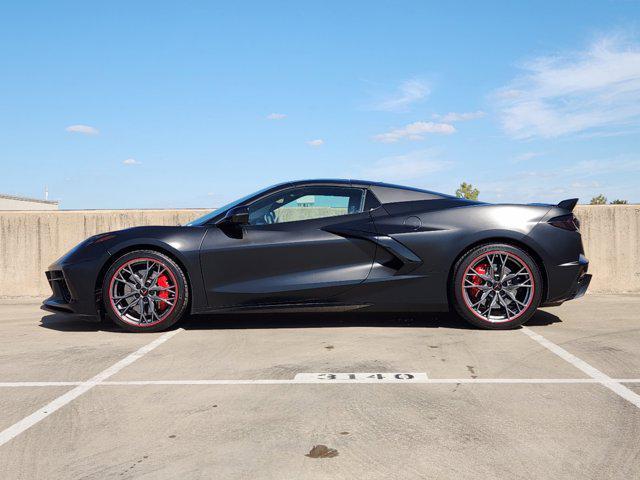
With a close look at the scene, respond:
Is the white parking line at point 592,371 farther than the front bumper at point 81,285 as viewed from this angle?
No

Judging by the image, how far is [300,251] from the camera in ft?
17.8

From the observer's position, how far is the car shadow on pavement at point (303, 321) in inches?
228

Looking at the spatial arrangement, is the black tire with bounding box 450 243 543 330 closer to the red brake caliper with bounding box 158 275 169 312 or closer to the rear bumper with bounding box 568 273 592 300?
the rear bumper with bounding box 568 273 592 300

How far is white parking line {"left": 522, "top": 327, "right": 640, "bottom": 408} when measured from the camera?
337 cm

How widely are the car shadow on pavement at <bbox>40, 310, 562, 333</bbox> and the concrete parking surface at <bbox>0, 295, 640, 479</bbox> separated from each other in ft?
0.64

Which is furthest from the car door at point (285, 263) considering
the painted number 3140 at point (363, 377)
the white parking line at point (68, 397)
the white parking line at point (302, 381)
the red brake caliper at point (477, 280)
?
the white parking line at point (302, 381)

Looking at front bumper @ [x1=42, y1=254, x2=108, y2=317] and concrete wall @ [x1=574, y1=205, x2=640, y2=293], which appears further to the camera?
concrete wall @ [x1=574, y1=205, x2=640, y2=293]

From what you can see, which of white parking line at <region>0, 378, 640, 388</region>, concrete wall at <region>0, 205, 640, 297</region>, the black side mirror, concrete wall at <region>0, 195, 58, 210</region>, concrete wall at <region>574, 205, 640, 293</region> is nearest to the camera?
white parking line at <region>0, 378, 640, 388</region>

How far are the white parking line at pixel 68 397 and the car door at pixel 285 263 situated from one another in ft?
2.71

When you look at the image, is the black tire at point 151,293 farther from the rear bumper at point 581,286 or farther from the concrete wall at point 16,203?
the concrete wall at point 16,203

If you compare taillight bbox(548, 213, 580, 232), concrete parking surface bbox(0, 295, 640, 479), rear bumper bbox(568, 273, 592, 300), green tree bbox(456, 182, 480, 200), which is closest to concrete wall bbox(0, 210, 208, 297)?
concrete parking surface bbox(0, 295, 640, 479)

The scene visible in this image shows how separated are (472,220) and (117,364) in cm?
320

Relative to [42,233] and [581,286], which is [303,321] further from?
[42,233]

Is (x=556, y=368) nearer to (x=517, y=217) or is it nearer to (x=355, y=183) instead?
(x=517, y=217)
